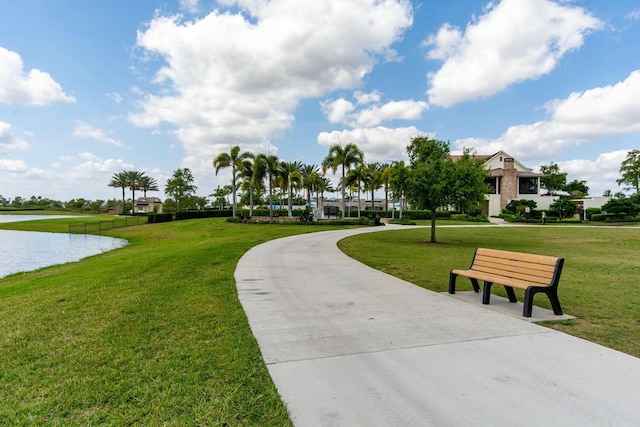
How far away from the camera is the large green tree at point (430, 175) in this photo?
17.2 m

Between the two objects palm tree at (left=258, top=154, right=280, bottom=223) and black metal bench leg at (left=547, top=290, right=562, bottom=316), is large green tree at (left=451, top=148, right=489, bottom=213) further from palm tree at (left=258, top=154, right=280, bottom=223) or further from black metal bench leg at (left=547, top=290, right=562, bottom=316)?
palm tree at (left=258, top=154, right=280, bottom=223)

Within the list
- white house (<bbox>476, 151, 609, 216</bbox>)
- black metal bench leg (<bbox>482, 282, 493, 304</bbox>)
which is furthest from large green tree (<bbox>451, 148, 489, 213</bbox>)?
white house (<bbox>476, 151, 609, 216</bbox>)

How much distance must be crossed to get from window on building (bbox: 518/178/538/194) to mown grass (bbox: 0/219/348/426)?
194 ft

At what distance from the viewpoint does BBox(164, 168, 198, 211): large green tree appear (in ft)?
246

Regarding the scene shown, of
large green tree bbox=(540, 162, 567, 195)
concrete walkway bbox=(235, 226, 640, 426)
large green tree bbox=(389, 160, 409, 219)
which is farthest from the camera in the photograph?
large green tree bbox=(540, 162, 567, 195)

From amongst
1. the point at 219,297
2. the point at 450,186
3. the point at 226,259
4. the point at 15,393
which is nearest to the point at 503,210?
the point at 450,186

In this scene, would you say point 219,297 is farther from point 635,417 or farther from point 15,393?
point 635,417

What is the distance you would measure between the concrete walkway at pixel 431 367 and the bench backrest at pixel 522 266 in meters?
0.61

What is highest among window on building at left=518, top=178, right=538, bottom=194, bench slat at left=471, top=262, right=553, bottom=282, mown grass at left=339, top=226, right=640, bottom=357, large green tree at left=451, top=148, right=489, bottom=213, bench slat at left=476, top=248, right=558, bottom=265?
window on building at left=518, top=178, right=538, bottom=194

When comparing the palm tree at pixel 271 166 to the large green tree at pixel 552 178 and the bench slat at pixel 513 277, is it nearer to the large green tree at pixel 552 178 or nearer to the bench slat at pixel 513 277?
the bench slat at pixel 513 277

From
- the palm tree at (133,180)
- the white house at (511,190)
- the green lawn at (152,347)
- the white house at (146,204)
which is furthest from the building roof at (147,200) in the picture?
the green lawn at (152,347)

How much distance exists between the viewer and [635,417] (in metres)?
2.72

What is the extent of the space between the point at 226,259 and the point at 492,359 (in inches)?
349

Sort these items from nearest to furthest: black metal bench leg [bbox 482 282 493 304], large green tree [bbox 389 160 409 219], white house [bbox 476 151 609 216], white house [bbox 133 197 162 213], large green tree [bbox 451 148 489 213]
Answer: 1. black metal bench leg [bbox 482 282 493 304]
2. large green tree [bbox 451 148 489 213]
3. large green tree [bbox 389 160 409 219]
4. white house [bbox 476 151 609 216]
5. white house [bbox 133 197 162 213]
